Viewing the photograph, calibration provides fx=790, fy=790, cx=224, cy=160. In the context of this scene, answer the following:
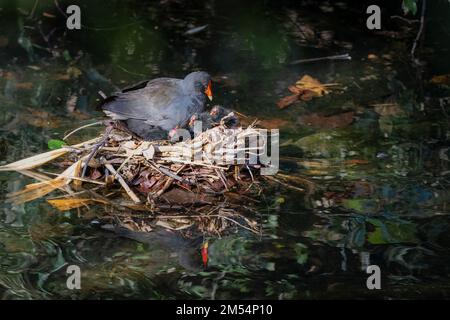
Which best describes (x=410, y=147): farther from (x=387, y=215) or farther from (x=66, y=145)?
(x=66, y=145)

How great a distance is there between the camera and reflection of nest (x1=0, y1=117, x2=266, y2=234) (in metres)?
5.36

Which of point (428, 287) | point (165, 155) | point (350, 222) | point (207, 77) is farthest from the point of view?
point (207, 77)

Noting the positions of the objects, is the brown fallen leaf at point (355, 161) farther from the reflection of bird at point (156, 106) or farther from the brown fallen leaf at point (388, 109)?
the reflection of bird at point (156, 106)

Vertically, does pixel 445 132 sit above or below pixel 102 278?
above

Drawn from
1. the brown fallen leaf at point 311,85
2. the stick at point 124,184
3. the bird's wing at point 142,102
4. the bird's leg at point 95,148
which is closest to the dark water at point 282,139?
the brown fallen leaf at point 311,85

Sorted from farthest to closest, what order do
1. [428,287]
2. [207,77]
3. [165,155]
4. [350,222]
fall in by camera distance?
[207,77] < [165,155] < [350,222] < [428,287]

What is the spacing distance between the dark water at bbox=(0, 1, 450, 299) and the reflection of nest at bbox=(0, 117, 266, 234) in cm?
16

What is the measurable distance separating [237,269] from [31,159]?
196cm

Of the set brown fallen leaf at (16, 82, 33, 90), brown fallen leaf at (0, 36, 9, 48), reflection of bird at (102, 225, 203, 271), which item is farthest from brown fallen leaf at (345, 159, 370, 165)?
brown fallen leaf at (0, 36, 9, 48)

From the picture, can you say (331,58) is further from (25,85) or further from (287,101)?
(25,85)

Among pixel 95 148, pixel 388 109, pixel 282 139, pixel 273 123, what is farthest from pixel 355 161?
pixel 95 148

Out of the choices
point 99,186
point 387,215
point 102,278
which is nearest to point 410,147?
point 387,215

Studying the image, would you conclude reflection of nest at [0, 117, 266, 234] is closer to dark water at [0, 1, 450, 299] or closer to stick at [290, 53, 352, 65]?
dark water at [0, 1, 450, 299]

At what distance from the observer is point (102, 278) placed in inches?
178
